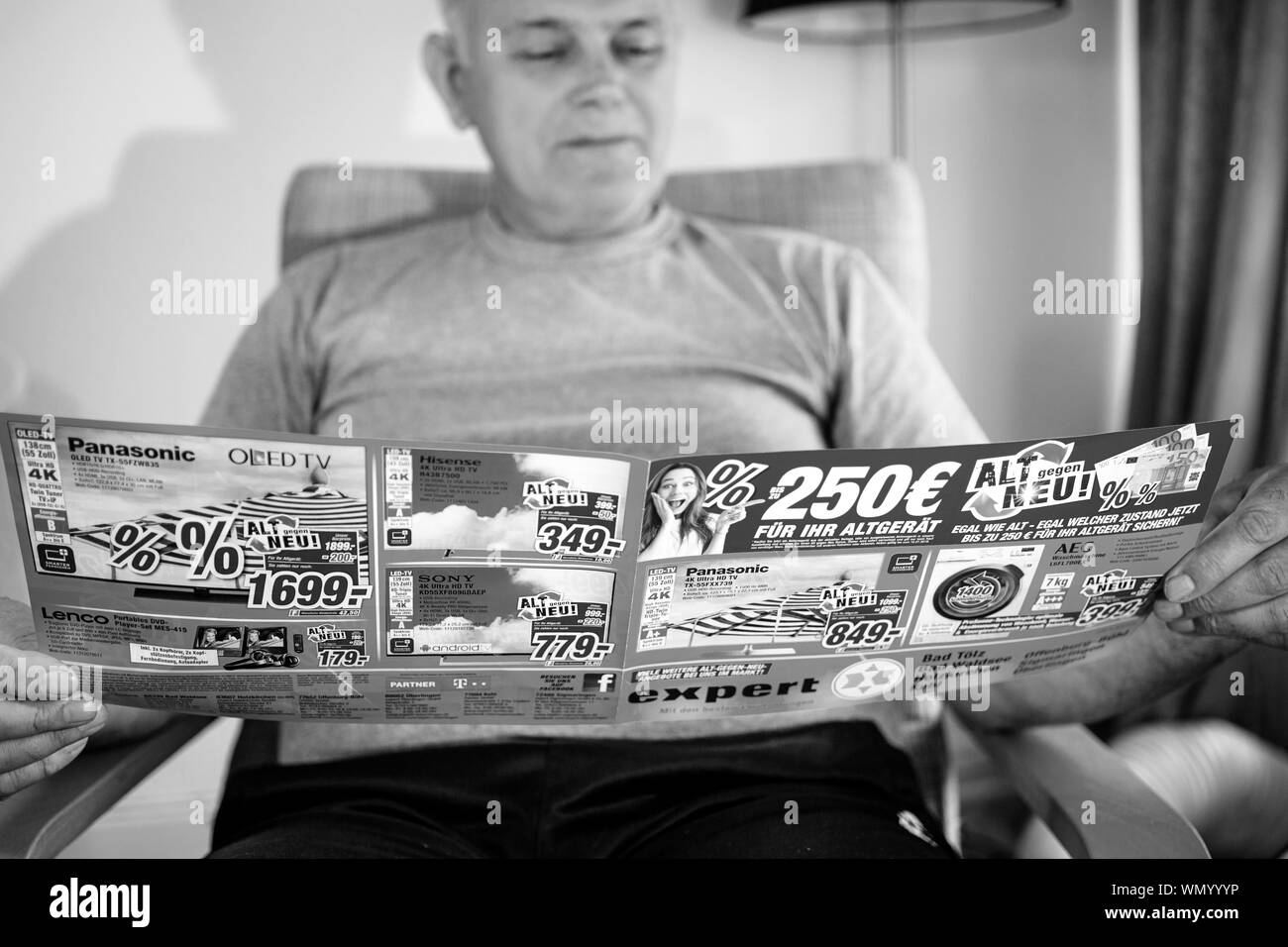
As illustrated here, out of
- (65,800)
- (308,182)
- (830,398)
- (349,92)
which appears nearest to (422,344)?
(308,182)

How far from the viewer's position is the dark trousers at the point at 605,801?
2.56 feet

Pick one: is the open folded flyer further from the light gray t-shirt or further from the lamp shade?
the lamp shade

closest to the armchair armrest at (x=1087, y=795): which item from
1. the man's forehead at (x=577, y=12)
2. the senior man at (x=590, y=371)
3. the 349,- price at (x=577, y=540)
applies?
the senior man at (x=590, y=371)

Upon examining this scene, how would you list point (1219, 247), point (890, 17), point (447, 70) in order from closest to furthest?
point (447, 70) → point (1219, 247) → point (890, 17)

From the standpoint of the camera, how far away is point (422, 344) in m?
1.04

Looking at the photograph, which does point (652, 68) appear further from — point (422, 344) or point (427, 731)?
point (427, 731)

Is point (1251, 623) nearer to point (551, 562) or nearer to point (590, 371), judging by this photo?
point (551, 562)

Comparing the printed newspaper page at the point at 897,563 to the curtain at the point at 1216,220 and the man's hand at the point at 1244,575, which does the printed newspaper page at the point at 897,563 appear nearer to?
the man's hand at the point at 1244,575

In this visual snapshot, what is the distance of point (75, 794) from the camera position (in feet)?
2.40

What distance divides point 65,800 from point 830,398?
0.70 metres

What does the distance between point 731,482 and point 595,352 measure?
16.6 inches

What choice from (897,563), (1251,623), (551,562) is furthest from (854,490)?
(1251,623)

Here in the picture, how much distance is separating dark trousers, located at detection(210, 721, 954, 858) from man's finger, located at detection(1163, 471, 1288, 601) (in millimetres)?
257

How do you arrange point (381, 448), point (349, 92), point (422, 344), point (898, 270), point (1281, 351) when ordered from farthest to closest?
point (349, 92) < point (1281, 351) < point (898, 270) < point (422, 344) < point (381, 448)
